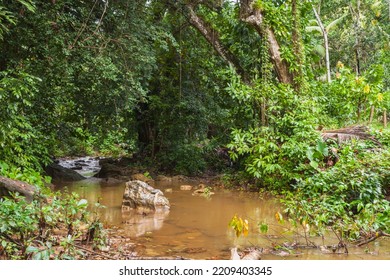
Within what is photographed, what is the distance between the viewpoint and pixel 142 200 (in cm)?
738

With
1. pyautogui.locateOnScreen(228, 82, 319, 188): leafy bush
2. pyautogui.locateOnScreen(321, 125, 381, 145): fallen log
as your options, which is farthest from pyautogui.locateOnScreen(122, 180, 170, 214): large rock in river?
pyautogui.locateOnScreen(321, 125, 381, 145): fallen log

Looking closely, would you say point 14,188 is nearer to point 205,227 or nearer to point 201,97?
point 205,227

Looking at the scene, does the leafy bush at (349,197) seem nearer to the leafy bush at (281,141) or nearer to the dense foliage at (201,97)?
the dense foliage at (201,97)

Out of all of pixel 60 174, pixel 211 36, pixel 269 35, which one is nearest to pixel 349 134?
pixel 269 35

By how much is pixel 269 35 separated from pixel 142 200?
535cm

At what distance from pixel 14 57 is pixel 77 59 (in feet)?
3.78

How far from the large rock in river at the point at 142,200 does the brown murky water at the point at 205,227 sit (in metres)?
0.21

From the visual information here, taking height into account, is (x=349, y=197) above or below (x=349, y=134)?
below

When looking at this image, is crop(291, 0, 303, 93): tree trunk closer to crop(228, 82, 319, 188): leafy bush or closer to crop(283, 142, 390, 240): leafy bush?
crop(228, 82, 319, 188): leafy bush

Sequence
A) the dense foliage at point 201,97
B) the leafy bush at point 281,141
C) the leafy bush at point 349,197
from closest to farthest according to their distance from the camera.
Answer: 1. the leafy bush at point 349,197
2. the dense foliage at point 201,97
3. the leafy bush at point 281,141

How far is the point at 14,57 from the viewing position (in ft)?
25.3

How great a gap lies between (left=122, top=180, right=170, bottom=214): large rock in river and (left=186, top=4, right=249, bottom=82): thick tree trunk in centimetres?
479

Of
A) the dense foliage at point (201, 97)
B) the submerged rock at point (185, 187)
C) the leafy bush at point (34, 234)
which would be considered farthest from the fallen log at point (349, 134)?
the leafy bush at point (34, 234)

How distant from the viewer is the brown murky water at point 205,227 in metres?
4.71
